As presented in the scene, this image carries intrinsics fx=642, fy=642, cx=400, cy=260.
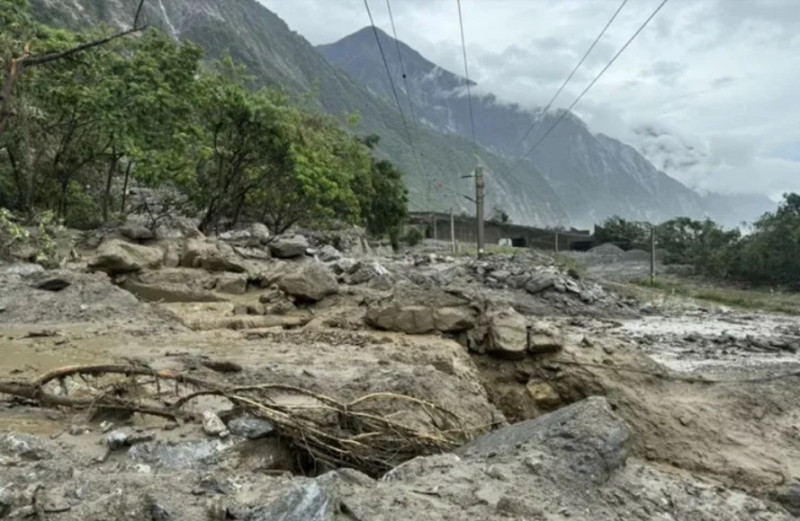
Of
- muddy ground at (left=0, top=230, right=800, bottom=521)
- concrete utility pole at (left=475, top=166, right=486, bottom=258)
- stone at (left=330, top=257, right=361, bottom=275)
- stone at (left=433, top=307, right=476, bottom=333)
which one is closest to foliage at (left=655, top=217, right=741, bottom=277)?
concrete utility pole at (left=475, top=166, right=486, bottom=258)

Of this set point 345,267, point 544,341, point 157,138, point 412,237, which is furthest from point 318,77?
point 544,341

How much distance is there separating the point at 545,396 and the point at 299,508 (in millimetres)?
4877

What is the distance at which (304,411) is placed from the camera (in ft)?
13.6

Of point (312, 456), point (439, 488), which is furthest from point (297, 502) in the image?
point (312, 456)

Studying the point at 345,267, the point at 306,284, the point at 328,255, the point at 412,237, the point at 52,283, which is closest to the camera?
the point at 52,283

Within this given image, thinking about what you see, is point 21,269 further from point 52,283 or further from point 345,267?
point 345,267

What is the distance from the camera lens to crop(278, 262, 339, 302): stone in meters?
10.2

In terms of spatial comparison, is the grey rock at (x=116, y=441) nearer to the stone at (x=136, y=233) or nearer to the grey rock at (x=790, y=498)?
the grey rock at (x=790, y=498)

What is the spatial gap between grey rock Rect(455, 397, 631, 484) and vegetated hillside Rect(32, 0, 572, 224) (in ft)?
187

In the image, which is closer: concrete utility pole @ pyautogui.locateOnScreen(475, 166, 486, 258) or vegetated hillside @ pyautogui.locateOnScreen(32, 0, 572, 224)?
concrete utility pole @ pyautogui.locateOnScreen(475, 166, 486, 258)

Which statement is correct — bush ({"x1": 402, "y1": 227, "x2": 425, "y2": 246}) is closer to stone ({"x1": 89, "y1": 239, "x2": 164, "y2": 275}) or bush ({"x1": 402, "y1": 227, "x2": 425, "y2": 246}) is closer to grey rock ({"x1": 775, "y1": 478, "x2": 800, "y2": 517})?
stone ({"x1": 89, "y1": 239, "x2": 164, "y2": 275})

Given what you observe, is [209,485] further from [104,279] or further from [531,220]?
[531,220]

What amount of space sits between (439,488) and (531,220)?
132 meters

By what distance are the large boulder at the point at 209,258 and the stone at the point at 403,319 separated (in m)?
4.52
